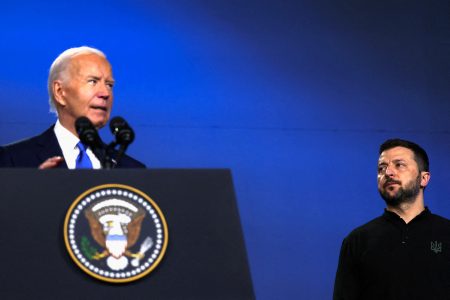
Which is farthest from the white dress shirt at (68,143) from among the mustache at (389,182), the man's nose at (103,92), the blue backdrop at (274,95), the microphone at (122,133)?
the mustache at (389,182)

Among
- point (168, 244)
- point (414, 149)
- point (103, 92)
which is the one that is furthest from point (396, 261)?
point (168, 244)

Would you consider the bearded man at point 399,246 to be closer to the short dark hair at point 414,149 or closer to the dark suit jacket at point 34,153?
the short dark hair at point 414,149

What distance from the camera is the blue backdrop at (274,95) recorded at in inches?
154

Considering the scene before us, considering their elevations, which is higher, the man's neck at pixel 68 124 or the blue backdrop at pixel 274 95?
the blue backdrop at pixel 274 95

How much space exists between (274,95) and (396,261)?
3.38 ft

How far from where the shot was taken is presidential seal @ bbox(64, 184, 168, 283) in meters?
1.39

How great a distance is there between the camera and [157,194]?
1.47 meters

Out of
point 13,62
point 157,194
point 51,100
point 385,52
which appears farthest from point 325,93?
point 157,194

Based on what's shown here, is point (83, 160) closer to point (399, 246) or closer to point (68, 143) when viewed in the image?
point (68, 143)

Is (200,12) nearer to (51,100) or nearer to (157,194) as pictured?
(51,100)

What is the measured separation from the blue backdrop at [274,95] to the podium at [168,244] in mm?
2452

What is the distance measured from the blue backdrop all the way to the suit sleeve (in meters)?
0.54

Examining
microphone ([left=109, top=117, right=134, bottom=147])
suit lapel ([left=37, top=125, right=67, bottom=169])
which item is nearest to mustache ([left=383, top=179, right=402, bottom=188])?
suit lapel ([left=37, top=125, right=67, bottom=169])

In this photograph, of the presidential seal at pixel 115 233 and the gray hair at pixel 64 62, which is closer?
the presidential seal at pixel 115 233
